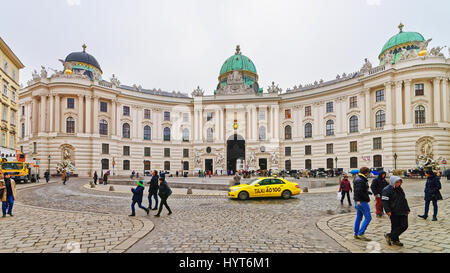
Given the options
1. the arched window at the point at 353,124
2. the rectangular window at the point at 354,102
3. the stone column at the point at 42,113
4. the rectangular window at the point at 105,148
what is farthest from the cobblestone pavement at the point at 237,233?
the stone column at the point at 42,113

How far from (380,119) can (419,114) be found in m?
4.87

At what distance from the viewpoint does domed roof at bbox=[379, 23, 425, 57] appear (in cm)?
4106

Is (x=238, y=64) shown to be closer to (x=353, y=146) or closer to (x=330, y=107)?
(x=330, y=107)

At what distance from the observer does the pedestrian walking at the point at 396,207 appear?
5.29m

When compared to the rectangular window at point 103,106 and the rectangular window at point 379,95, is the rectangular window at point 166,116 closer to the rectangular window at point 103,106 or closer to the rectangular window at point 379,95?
the rectangular window at point 103,106

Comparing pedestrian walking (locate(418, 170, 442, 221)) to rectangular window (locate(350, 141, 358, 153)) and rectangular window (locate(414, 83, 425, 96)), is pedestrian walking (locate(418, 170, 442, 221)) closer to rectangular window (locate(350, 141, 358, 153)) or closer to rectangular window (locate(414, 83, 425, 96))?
rectangular window (locate(350, 141, 358, 153))

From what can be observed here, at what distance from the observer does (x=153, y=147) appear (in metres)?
49.2

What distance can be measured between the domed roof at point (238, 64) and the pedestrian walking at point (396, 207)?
53.8 m

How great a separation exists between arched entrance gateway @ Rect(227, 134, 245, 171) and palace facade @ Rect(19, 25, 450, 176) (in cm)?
21

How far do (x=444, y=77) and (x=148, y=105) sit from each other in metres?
50.2

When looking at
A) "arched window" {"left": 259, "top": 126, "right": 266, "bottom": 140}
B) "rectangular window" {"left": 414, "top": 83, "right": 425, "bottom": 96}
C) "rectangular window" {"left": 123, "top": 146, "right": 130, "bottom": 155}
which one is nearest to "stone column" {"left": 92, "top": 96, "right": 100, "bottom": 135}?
"rectangular window" {"left": 123, "top": 146, "right": 130, "bottom": 155}

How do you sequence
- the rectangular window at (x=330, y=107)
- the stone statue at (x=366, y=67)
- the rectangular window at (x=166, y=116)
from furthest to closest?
the rectangular window at (x=166, y=116)
the rectangular window at (x=330, y=107)
the stone statue at (x=366, y=67)

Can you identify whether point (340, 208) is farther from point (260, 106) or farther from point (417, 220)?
point (260, 106)

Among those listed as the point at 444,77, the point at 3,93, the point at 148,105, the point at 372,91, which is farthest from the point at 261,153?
the point at 3,93
